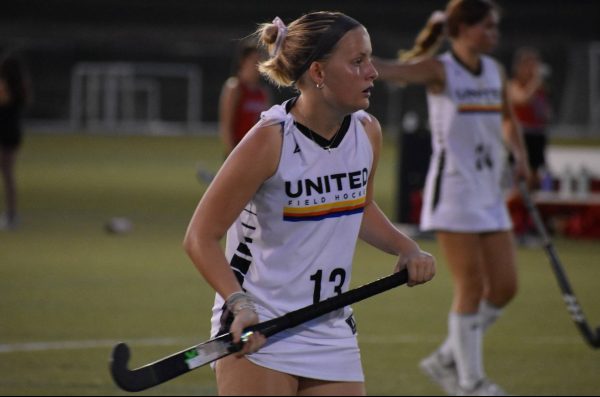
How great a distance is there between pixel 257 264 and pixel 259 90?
8.09 meters

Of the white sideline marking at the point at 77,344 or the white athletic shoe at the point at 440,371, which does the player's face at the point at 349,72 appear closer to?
the white athletic shoe at the point at 440,371

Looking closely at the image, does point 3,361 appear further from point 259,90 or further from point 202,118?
point 202,118

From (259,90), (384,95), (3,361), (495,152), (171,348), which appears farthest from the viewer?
(384,95)

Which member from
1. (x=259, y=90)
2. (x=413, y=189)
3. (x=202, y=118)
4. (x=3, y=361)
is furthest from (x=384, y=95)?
(x=3, y=361)

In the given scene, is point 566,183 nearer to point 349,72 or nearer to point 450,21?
point 450,21

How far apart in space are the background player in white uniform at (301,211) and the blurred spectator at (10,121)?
10309 millimetres

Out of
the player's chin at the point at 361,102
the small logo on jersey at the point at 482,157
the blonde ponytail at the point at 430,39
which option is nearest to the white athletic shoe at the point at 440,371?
the small logo on jersey at the point at 482,157

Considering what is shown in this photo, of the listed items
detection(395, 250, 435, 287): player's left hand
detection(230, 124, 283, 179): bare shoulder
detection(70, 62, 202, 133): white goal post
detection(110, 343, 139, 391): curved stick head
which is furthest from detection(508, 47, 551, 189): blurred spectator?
detection(70, 62, 202, 133): white goal post

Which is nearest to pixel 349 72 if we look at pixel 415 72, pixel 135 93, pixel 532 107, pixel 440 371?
pixel 415 72

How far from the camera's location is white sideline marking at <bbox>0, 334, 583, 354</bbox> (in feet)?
25.8

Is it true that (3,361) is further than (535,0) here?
No

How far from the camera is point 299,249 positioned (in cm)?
386

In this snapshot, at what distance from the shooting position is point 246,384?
12.3 feet

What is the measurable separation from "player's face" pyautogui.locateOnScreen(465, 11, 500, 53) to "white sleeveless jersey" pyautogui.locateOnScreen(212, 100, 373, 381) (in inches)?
118
